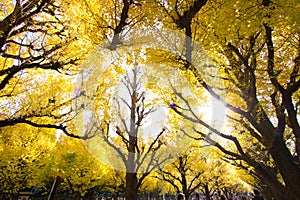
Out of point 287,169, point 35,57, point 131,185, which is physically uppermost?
point 35,57

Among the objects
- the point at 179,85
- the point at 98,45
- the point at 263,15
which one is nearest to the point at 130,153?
the point at 179,85

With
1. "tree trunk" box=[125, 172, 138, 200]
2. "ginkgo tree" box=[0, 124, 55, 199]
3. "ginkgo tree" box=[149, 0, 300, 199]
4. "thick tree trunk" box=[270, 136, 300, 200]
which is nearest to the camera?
"ginkgo tree" box=[149, 0, 300, 199]

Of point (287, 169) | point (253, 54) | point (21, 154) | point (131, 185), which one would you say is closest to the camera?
point (287, 169)

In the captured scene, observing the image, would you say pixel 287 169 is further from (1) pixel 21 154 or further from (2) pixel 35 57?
(1) pixel 21 154

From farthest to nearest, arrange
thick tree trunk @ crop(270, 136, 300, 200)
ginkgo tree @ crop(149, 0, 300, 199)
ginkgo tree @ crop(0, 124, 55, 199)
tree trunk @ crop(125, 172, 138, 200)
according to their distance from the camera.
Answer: ginkgo tree @ crop(0, 124, 55, 199) → tree trunk @ crop(125, 172, 138, 200) → thick tree trunk @ crop(270, 136, 300, 200) → ginkgo tree @ crop(149, 0, 300, 199)

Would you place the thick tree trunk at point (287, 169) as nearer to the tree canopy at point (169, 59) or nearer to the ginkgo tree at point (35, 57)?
the tree canopy at point (169, 59)

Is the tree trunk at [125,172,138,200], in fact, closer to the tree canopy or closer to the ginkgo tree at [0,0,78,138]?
the tree canopy

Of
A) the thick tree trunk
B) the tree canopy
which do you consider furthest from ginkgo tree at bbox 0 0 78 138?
the thick tree trunk

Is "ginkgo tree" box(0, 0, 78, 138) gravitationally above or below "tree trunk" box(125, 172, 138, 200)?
above

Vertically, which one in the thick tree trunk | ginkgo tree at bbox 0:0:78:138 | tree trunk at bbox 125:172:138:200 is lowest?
tree trunk at bbox 125:172:138:200

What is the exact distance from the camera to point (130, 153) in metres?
8.53

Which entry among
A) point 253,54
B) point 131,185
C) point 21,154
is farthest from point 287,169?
point 21,154

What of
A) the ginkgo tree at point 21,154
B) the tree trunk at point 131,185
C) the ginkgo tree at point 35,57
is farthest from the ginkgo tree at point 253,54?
the ginkgo tree at point 21,154

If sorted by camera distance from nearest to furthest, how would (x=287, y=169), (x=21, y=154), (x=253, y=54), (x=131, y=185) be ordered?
(x=287, y=169), (x=253, y=54), (x=131, y=185), (x=21, y=154)
